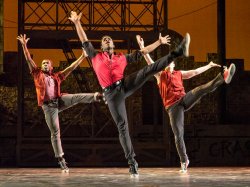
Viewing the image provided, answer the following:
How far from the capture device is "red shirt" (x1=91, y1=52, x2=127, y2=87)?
6979mm

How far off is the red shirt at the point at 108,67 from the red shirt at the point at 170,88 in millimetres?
1322

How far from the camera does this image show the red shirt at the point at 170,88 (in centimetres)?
814

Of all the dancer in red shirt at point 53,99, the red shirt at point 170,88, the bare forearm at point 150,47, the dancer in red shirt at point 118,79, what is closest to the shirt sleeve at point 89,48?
the dancer in red shirt at point 118,79

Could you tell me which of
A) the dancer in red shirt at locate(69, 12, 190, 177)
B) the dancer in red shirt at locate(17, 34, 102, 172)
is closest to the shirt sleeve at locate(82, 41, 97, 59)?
the dancer in red shirt at locate(69, 12, 190, 177)

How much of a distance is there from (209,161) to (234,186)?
8989mm

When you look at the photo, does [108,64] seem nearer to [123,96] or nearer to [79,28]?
[123,96]

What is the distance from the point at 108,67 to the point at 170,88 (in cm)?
153

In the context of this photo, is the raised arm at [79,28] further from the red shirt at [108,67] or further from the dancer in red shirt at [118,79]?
the red shirt at [108,67]

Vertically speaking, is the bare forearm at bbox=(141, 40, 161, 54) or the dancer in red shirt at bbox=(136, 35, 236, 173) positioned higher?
the bare forearm at bbox=(141, 40, 161, 54)

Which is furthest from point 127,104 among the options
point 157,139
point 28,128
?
point 28,128

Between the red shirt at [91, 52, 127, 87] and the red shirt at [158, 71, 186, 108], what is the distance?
1.32 m

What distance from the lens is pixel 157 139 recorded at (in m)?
13.6

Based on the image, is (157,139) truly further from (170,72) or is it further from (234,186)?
(234,186)

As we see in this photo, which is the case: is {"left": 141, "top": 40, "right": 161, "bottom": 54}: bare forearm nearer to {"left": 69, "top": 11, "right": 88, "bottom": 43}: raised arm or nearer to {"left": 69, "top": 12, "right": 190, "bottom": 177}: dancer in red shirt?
{"left": 69, "top": 12, "right": 190, "bottom": 177}: dancer in red shirt
